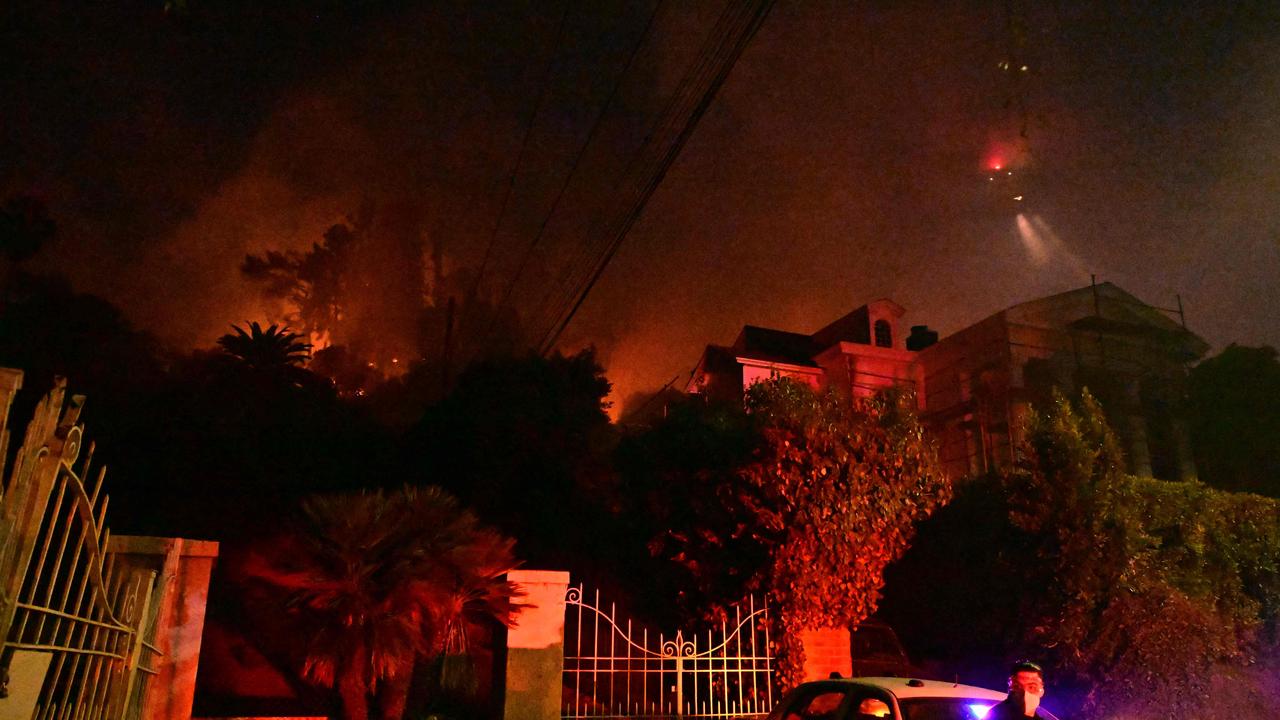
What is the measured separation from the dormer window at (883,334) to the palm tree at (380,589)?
85.5ft

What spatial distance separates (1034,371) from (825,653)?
2020 cm

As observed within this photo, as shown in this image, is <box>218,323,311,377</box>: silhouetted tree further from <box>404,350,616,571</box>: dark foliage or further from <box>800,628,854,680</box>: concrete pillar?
<box>800,628,854,680</box>: concrete pillar

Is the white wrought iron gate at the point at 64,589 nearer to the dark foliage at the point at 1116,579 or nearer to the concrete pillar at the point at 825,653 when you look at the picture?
the concrete pillar at the point at 825,653

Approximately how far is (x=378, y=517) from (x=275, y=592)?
1.23 meters

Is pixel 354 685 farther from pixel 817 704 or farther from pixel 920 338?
pixel 920 338

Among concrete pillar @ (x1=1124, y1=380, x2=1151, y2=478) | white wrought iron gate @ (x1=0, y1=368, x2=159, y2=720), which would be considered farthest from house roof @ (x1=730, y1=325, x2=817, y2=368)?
white wrought iron gate @ (x1=0, y1=368, x2=159, y2=720)

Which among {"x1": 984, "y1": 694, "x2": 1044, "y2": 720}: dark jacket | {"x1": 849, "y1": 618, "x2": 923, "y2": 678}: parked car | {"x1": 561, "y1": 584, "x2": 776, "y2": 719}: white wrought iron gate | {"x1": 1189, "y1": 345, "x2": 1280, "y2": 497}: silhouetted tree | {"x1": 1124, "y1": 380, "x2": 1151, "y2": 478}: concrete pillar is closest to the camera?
{"x1": 984, "y1": 694, "x2": 1044, "y2": 720}: dark jacket

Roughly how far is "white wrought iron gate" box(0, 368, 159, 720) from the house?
2386cm

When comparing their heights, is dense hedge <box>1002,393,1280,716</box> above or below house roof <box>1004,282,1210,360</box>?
below

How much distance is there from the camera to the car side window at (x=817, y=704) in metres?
6.51

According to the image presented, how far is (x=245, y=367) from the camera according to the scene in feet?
96.8

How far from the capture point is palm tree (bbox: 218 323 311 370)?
30.0 metres

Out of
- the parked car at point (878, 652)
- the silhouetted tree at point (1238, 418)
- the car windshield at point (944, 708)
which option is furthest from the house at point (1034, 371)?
the car windshield at point (944, 708)

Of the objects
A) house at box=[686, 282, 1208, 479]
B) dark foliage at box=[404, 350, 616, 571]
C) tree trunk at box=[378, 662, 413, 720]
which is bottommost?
tree trunk at box=[378, 662, 413, 720]
